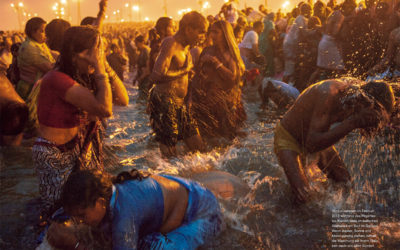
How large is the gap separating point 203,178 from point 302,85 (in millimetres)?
5517

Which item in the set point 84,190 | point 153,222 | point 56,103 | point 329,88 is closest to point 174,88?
point 329,88

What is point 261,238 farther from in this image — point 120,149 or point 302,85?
point 302,85

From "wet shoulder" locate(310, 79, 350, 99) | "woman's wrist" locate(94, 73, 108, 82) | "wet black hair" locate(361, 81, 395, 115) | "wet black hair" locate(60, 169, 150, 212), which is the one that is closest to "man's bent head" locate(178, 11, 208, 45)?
"wet shoulder" locate(310, 79, 350, 99)

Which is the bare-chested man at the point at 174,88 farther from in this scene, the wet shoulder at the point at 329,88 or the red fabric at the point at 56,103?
the red fabric at the point at 56,103

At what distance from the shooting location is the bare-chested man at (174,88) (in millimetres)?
4297

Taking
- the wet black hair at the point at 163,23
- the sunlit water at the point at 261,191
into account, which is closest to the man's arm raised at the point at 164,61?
the sunlit water at the point at 261,191

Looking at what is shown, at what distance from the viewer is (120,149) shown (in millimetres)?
5789

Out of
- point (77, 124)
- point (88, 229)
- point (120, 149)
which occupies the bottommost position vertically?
point (120, 149)

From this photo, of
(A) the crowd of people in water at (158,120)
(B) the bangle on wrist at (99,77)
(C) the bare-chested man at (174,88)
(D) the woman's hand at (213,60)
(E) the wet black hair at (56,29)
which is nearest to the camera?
(A) the crowd of people in water at (158,120)

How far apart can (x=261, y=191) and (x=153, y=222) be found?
182 centimetres

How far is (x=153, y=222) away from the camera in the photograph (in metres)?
2.40

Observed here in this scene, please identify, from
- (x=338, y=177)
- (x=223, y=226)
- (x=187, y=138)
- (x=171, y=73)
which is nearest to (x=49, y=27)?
(x=171, y=73)

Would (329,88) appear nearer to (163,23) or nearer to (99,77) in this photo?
(99,77)

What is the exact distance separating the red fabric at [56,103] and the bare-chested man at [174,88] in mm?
1934
